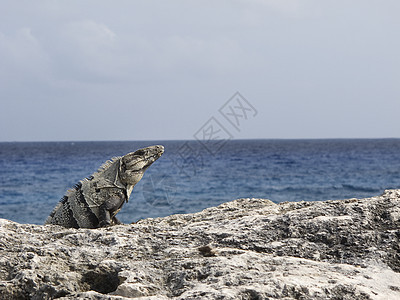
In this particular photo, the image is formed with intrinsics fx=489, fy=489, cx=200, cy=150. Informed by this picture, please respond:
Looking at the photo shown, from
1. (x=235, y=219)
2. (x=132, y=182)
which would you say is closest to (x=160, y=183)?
(x=132, y=182)

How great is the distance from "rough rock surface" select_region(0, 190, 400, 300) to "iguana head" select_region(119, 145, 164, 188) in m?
2.36

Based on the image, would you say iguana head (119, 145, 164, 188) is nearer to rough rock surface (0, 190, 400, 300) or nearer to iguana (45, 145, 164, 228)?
iguana (45, 145, 164, 228)

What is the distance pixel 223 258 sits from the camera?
272 cm

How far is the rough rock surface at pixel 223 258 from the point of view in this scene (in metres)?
2.44

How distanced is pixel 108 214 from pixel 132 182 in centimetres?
58

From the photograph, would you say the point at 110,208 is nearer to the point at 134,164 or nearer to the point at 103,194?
the point at 103,194

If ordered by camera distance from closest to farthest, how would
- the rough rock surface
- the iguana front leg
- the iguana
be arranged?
the rough rock surface < the iguana front leg < the iguana

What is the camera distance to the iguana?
17.6 ft

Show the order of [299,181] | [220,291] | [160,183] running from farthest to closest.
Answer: [299,181] → [160,183] → [220,291]

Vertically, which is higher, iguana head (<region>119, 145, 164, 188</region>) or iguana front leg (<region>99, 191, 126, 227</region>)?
iguana head (<region>119, 145, 164, 188</region>)

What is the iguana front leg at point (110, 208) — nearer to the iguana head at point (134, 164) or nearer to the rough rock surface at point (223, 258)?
the iguana head at point (134, 164)

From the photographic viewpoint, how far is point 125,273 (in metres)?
2.58

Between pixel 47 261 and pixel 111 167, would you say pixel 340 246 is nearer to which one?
pixel 47 261

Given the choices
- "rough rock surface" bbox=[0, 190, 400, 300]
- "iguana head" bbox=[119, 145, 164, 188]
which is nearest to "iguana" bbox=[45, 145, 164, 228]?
"iguana head" bbox=[119, 145, 164, 188]
